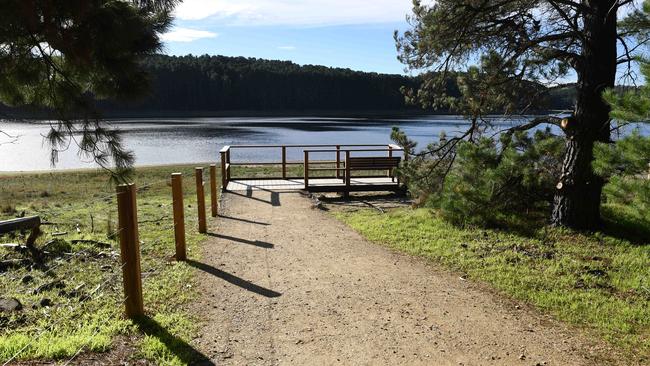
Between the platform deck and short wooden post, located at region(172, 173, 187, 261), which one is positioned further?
the platform deck

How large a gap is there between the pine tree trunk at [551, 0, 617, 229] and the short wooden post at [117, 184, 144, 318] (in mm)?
6090

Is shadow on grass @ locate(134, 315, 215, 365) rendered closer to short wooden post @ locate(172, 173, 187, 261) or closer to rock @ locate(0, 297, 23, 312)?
rock @ locate(0, 297, 23, 312)

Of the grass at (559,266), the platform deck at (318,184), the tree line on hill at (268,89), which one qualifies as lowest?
the platform deck at (318,184)

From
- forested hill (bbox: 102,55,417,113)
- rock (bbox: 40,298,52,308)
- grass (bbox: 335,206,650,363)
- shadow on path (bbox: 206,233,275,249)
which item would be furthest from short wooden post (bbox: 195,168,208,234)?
forested hill (bbox: 102,55,417,113)

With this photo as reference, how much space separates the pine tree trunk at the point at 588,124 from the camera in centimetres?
713

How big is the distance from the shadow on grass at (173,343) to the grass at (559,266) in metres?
3.20

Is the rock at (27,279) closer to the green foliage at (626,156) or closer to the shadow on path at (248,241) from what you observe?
the shadow on path at (248,241)

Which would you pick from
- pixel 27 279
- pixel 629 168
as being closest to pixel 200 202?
pixel 27 279

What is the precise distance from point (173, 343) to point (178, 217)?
2.52 m

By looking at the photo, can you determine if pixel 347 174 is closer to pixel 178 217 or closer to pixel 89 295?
pixel 178 217

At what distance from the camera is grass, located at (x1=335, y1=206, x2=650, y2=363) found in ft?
14.9

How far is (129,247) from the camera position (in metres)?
4.14

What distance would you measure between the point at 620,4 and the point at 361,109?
98.2 meters

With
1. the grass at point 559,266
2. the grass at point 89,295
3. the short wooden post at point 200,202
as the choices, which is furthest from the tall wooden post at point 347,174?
the short wooden post at point 200,202
